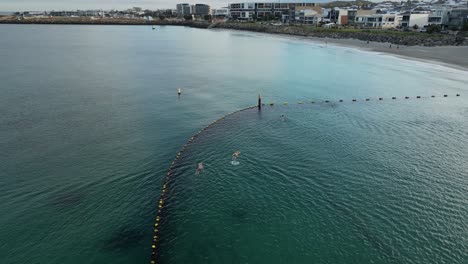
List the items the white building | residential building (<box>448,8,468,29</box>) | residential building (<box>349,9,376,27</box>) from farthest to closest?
1. residential building (<box>349,9,376,27</box>)
2. the white building
3. residential building (<box>448,8,468,29</box>)

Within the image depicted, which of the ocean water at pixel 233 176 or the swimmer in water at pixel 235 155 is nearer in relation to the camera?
the ocean water at pixel 233 176

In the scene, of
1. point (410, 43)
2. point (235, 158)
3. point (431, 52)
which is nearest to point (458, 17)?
point (410, 43)

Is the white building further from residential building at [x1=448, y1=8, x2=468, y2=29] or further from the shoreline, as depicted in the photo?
the shoreline

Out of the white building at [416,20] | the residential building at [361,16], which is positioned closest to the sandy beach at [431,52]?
the white building at [416,20]

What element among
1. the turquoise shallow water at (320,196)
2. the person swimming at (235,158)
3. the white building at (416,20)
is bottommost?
the turquoise shallow water at (320,196)

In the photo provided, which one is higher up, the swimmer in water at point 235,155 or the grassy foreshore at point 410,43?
the grassy foreshore at point 410,43

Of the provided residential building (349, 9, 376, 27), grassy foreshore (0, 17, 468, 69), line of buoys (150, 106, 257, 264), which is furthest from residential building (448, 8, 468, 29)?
line of buoys (150, 106, 257, 264)

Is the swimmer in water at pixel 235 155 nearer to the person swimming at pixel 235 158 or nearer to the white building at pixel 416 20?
the person swimming at pixel 235 158

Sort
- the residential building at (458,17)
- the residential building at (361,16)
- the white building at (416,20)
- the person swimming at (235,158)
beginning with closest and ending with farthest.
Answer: the person swimming at (235,158) < the residential building at (458,17) < the white building at (416,20) < the residential building at (361,16)

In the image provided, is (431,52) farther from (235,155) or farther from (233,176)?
(233,176)
